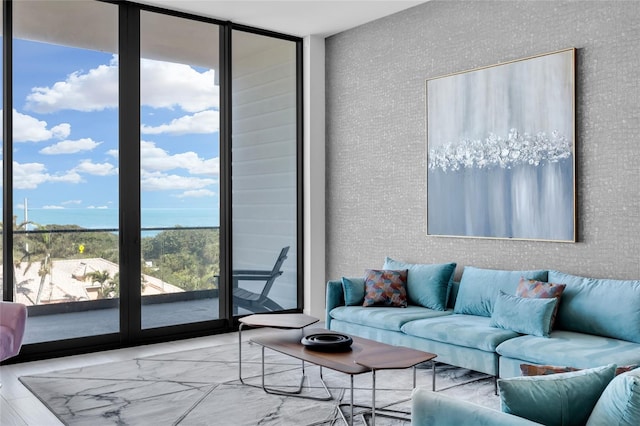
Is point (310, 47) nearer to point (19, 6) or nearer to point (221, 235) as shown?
point (221, 235)

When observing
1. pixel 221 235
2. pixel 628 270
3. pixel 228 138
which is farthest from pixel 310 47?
pixel 628 270

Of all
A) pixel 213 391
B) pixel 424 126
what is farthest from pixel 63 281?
pixel 424 126

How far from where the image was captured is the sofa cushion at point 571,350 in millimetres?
3297

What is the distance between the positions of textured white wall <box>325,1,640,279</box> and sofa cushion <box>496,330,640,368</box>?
668 millimetres

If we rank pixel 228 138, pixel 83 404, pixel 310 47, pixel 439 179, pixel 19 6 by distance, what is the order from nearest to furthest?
pixel 83 404, pixel 19 6, pixel 439 179, pixel 228 138, pixel 310 47

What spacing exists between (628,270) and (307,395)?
7.48 feet

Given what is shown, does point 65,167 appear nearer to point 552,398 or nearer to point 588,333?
point 588,333

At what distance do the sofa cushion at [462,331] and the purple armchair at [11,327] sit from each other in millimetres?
2653

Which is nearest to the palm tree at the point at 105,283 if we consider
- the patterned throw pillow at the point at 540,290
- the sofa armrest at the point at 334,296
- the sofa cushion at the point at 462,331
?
the sofa armrest at the point at 334,296

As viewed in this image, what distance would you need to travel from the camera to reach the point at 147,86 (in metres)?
5.41

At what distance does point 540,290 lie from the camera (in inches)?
155

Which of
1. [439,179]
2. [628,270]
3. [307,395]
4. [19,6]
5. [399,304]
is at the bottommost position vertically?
[307,395]

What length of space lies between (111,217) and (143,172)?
50 centimetres

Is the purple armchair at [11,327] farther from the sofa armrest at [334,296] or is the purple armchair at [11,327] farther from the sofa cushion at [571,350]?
the sofa cushion at [571,350]
